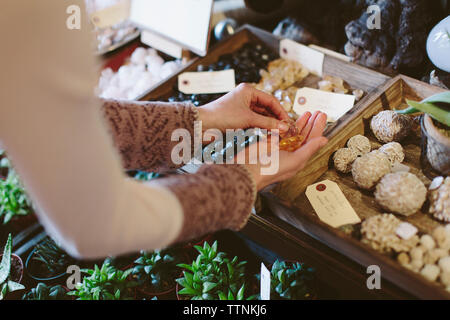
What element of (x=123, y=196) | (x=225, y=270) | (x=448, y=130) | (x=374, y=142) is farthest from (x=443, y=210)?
(x=123, y=196)

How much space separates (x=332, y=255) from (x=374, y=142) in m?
0.46

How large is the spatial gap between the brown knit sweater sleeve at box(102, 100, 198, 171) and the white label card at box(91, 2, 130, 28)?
1404 millimetres

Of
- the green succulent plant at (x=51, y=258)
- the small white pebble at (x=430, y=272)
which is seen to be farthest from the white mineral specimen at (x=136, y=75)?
the small white pebble at (x=430, y=272)

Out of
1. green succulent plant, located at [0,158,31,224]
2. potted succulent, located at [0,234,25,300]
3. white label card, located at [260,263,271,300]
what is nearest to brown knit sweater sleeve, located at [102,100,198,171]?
white label card, located at [260,263,271,300]

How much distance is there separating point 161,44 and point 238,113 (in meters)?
0.98

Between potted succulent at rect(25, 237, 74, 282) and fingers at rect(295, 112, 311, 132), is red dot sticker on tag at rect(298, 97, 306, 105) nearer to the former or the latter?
fingers at rect(295, 112, 311, 132)

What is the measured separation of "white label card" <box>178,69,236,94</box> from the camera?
1606 millimetres

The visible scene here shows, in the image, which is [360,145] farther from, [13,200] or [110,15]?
[110,15]

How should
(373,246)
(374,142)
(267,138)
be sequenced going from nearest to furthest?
(373,246)
(267,138)
(374,142)

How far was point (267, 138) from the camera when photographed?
1.08 metres

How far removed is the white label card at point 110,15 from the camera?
7.20 feet

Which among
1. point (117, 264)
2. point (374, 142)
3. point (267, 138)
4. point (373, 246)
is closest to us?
point (373, 246)

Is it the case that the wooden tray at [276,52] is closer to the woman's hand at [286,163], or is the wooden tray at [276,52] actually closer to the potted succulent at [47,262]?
the woman's hand at [286,163]
